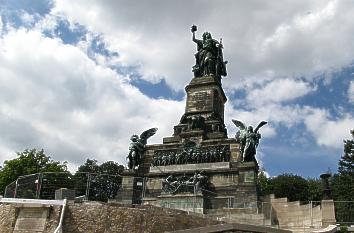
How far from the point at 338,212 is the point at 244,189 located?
5.29 m

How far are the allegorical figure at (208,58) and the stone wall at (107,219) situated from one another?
22889 mm

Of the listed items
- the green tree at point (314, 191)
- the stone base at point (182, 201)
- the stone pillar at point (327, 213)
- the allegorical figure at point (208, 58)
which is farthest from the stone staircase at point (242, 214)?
the green tree at point (314, 191)

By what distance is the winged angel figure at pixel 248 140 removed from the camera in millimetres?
24203

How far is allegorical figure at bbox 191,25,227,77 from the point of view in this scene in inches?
1289

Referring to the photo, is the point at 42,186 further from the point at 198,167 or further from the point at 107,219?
the point at 198,167

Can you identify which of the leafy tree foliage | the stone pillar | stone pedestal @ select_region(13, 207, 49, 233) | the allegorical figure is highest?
the allegorical figure

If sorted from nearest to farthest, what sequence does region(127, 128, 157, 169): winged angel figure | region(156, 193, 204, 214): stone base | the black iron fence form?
the black iron fence → region(156, 193, 204, 214): stone base → region(127, 128, 157, 169): winged angel figure

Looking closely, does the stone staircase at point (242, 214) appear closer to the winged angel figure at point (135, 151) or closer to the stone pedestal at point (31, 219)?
the winged angel figure at point (135, 151)

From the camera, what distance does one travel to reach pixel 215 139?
87.2ft

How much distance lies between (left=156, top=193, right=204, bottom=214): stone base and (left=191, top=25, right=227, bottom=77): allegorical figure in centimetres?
1274

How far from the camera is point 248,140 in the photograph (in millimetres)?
24375

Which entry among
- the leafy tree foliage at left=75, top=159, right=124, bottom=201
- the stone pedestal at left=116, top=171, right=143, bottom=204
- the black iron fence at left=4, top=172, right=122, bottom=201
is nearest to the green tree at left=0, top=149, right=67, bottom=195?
the leafy tree foliage at left=75, top=159, right=124, bottom=201

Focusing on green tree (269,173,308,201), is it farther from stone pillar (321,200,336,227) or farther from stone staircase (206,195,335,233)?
stone pillar (321,200,336,227)

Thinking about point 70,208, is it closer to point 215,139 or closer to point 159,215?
point 159,215
